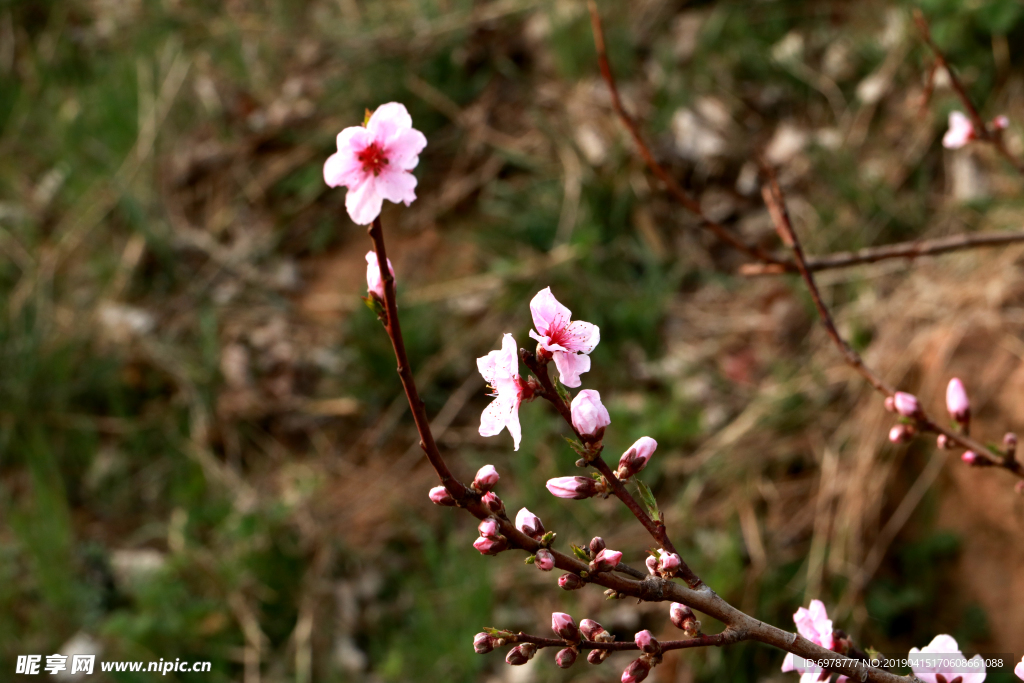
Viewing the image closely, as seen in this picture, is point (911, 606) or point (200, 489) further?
point (200, 489)

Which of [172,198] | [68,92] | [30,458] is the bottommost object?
[30,458]

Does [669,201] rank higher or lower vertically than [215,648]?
higher

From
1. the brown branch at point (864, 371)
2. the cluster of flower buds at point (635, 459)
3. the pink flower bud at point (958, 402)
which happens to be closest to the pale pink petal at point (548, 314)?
the cluster of flower buds at point (635, 459)

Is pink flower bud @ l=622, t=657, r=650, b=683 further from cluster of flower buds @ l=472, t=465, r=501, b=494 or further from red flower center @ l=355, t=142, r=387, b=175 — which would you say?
red flower center @ l=355, t=142, r=387, b=175

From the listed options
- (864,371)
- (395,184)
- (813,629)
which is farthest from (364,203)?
(864,371)

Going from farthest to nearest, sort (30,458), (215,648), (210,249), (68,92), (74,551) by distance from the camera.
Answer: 1. (68,92)
2. (210,249)
3. (30,458)
4. (74,551)
5. (215,648)

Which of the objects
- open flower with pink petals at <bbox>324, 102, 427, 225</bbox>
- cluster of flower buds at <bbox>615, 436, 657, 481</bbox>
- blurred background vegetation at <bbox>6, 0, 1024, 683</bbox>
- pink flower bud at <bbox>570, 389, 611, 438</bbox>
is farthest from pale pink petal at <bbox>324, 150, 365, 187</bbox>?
blurred background vegetation at <bbox>6, 0, 1024, 683</bbox>

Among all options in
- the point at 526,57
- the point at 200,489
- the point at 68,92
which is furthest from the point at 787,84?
the point at 68,92

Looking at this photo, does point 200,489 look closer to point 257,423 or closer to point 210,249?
point 257,423
